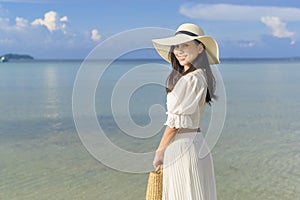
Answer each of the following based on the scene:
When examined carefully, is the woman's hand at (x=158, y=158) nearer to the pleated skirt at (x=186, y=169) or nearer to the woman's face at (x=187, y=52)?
the pleated skirt at (x=186, y=169)

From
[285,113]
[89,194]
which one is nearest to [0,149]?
[89,194]

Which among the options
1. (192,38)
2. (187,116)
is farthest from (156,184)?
(192,38)

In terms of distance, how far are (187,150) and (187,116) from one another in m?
0.18

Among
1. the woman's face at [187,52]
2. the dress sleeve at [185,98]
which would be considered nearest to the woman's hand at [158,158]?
the dress sleeve at [185,98]

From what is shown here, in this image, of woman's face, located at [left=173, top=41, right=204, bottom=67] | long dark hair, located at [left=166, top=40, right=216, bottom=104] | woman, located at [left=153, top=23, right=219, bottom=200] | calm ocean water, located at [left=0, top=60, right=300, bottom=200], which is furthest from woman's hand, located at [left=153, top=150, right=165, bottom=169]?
calm ocean water, located at [left=0, top=60, right=300, bottom=200]

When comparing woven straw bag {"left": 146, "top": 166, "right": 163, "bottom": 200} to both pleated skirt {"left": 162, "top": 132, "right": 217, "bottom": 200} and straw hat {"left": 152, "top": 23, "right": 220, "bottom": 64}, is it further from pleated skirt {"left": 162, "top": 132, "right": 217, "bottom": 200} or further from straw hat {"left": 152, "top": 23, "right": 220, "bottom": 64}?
straw hat {"left": 152, "top": 23, "right": 220, "bottom": 64}

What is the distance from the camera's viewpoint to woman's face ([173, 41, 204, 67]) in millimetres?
2457

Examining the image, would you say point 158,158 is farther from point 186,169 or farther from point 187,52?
point 187,52

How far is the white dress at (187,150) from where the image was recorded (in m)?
2.33

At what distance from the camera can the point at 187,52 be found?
2.46 metres

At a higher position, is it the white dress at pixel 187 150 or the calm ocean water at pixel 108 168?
the white dress at pixel 187 150

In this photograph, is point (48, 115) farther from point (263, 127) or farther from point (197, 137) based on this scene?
point (197, 137)

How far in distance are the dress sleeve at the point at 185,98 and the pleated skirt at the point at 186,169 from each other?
3.8 inches

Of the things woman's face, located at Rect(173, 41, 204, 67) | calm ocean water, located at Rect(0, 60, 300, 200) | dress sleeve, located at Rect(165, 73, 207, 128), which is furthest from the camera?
calm ocean water, located at Rect(0, 60, 300, 200)
